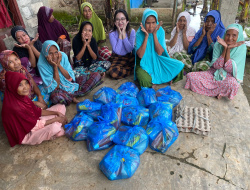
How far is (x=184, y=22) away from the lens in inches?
154

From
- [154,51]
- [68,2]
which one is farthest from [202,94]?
[68,2]

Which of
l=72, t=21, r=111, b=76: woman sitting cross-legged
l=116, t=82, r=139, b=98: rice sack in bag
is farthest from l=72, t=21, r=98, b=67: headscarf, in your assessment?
l=116, t=82, r=139, b=98: rice sack in bag

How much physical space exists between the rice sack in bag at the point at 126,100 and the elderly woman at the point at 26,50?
1492 mm

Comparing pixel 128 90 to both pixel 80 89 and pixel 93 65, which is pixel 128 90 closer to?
pixel 80 89

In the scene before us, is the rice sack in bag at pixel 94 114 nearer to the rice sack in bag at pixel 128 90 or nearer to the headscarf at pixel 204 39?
the rice sack in bag at pixel 128 90

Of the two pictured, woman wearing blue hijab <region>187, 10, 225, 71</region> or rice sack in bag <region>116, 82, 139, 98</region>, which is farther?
woman wearing blue hijab <region>187, 10, 225, 71</region>

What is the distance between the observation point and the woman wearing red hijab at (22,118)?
236 cm

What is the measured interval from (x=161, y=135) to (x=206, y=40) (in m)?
2.58

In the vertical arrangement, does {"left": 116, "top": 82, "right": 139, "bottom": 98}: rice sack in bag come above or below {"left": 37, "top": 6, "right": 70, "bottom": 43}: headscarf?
below

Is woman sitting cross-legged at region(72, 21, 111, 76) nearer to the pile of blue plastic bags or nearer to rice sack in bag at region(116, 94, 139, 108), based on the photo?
the pile of blue plastic bags

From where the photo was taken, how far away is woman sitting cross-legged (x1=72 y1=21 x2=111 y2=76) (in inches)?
148

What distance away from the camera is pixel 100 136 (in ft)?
7.70

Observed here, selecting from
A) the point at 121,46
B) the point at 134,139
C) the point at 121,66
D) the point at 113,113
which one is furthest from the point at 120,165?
the point at 121,46

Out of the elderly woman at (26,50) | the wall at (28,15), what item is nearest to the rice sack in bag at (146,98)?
the elderly woman at (26,50)
